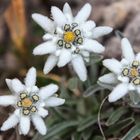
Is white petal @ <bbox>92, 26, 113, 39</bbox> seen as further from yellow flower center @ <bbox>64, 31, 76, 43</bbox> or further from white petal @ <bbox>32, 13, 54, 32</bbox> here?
white petal @ <bbox>32, 13, 54, 32</bbox>

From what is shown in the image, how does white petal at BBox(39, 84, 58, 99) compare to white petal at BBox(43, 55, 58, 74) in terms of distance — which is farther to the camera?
white petal at BBox(43, 55, 58, 74)

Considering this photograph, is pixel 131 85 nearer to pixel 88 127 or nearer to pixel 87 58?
pixel 87 58

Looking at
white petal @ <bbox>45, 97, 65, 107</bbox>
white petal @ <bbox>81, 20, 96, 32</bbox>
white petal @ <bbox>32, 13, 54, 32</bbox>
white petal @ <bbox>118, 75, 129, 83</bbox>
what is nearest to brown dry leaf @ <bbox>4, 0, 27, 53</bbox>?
white petal @ <bbox>32, 13, 54, 32</bbox>

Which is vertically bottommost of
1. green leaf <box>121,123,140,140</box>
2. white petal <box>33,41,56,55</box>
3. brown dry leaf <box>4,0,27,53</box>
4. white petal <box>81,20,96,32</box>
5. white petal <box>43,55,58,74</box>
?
green leaf <box>121,123,140,140</box>

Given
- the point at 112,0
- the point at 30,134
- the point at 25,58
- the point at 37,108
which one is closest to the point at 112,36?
the point at 112,0

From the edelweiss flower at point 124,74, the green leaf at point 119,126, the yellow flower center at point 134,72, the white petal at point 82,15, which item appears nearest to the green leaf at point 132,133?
the green leaf at point 119,126

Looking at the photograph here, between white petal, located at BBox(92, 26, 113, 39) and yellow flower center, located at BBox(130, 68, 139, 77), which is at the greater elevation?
white petal, located at BBox(92, 26, 113, 39)
